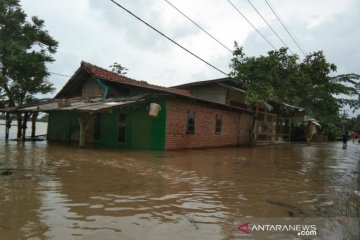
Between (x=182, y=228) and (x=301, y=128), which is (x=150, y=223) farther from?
(x=301, y=128)

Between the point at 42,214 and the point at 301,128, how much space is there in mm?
40141

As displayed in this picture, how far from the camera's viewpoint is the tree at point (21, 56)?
72.6 ft

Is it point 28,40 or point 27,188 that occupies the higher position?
point 28,40

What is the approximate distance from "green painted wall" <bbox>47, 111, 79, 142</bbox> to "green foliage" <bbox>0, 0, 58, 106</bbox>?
280 centimetres

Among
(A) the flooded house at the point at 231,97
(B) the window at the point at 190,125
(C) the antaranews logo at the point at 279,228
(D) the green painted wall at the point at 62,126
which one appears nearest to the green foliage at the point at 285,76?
(A) the flooded house at the point at 231,97

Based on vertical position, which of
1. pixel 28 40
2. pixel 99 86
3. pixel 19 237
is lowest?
pixel 19 237

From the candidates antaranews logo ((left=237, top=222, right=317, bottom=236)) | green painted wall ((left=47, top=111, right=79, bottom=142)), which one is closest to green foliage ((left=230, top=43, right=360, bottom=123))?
green painted wall ((left=47, top=111, right=79, bottom=142))

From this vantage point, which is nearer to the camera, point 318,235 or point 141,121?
point 318,235

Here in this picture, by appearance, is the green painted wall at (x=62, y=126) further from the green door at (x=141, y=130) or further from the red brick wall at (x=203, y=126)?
the red brick wall at (x=203, y=126)

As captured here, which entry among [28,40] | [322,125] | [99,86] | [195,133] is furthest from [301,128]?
[28,40]

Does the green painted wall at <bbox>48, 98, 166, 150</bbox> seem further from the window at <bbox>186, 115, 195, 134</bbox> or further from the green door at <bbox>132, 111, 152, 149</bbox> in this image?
the window at <bbox>186, 115, 195, 134</bbox>

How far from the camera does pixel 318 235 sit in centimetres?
451

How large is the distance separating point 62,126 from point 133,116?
7284mm

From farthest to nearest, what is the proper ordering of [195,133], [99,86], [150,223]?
[99,86], [195,133], [150,223]
